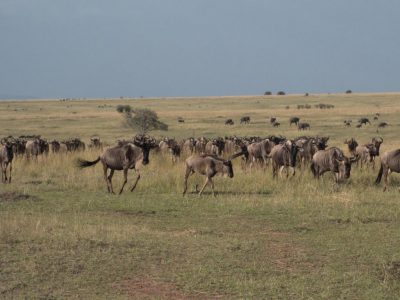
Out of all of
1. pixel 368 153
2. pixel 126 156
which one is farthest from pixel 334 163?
pixel 126 156

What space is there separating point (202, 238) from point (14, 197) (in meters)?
6.14

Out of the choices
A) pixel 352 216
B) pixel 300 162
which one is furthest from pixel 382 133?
pixel 352 216

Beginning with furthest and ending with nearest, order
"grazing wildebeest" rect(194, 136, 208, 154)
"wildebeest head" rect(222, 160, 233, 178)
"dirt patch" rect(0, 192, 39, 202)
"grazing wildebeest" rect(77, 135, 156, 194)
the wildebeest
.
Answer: "grazing wildebeest" rect(194, 136, 208, 154) → the wildebeest → "grazing wildebeest" rect(77, 135, 156, 194) → "wildebeest head" rect(222, 160, 233, 178) → "dirt patch" rect(0, 192, 39, 202)

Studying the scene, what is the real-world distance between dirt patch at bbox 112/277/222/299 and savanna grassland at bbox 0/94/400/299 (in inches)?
0.5

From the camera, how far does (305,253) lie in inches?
356

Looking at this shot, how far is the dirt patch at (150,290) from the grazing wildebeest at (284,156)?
32.9 feet

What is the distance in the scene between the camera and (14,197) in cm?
1405

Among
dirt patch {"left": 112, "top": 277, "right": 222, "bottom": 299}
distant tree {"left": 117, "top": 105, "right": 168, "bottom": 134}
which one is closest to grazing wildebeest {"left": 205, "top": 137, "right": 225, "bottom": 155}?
dirt patch {"left": 112, "top": 277, "right": 222, "bottom": 299}

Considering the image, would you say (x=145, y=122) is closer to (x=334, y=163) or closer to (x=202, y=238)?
(x=334, y=163)

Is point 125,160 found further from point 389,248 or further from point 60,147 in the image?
point 60,147

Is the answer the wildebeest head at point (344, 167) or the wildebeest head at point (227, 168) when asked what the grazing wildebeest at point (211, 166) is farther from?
the wildebeest head at point (344, 167)

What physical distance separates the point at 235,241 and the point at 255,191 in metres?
6.12

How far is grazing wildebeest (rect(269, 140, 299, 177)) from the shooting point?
17.2 metres

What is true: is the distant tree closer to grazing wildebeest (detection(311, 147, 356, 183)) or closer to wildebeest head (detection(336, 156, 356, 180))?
grazing wildebeest (detection(311, 147, 356, 183))
